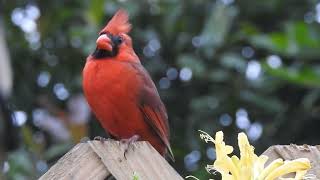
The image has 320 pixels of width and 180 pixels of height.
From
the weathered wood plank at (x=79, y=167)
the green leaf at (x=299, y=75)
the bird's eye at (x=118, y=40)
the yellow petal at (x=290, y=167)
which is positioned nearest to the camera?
the yellow petal at (x=290, y=167)

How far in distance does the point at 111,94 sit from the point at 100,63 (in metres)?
0.12

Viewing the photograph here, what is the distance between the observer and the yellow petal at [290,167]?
1.16 m

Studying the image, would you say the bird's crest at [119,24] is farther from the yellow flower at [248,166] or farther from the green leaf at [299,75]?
the yellow flower at [248,166]

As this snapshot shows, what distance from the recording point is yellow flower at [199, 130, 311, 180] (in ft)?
3.84

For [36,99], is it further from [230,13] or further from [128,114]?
[128,114]

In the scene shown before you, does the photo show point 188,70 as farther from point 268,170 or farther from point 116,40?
point 268,170

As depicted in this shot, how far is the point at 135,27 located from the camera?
3.72 meters

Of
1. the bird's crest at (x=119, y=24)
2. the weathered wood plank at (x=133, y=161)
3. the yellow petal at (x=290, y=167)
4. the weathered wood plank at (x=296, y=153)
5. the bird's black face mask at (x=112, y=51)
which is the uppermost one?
the bird's crest at (x=119, y=24)

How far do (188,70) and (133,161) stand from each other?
7.27ft

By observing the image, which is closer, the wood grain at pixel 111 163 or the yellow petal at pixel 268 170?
the yellow petal at pixel 268 170

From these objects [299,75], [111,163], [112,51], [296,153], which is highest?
[112,51]

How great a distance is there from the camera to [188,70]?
3.55m

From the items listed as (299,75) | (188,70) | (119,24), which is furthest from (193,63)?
(119,24)

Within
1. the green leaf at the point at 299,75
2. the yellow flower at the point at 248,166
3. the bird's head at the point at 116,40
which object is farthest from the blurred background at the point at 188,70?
the yellow flower at the point at 248,166
